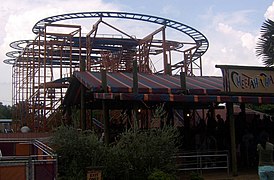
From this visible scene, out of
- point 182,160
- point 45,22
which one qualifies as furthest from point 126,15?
point 182,160

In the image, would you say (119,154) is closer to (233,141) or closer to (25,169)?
(25,169)

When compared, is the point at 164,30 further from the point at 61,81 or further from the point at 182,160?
the point at 182,160

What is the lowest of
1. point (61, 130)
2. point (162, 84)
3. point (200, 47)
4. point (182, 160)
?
point (182, 160)

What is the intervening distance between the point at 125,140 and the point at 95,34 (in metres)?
20.6

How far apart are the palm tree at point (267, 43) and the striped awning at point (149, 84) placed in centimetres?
190

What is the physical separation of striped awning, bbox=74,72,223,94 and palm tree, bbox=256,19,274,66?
6.24 feet

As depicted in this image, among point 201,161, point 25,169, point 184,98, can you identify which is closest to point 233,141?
point 201,161

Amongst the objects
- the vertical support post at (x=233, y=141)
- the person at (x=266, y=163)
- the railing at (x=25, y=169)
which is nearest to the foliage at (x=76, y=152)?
the railing at (x=25, y=169)

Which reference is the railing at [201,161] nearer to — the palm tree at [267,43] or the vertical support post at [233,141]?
the vertical support post at [233,141]

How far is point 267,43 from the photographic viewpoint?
52.0 ft

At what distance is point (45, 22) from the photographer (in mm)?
29641

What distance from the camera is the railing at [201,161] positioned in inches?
486

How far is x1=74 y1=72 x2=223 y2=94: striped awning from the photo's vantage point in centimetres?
1269

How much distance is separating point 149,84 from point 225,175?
3586 millimetres
